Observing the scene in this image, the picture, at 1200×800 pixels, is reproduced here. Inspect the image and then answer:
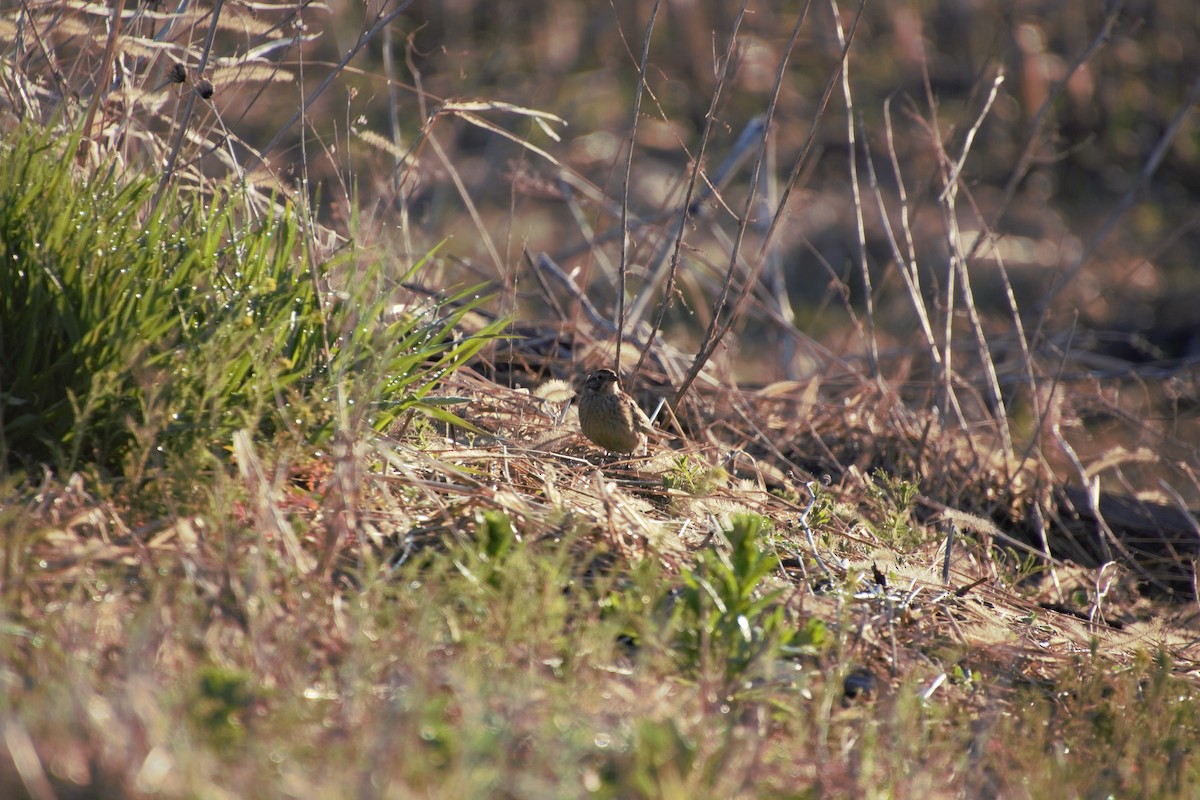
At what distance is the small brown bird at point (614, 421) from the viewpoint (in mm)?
4688

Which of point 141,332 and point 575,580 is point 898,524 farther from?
point 141,332

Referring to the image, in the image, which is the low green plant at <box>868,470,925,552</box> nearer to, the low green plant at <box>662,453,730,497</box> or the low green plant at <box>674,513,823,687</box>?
the low green plant at <box>662,453,730,497</box>

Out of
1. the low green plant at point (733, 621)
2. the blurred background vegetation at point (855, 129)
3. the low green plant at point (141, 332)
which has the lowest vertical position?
the blurred background vegetation at point (855, 129)

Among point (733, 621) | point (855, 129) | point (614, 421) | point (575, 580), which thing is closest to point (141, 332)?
point (575, 580)

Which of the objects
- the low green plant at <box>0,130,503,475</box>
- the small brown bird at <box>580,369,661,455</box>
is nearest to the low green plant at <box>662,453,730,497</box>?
the small brown bird at <box>580,369,661,455</box>

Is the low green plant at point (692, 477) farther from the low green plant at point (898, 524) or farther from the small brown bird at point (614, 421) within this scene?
the low green plant at point (898, 524)

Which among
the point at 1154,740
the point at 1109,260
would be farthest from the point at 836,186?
the point at 1154,740

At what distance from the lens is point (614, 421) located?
15.4ft

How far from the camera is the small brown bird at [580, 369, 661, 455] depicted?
4.69m

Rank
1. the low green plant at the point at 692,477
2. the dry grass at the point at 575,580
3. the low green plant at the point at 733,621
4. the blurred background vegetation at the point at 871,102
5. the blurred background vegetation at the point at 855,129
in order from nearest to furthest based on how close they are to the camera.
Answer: the dry grass at the point at 575,580 → the low green plant at the point at 733,621 → the low green plant at the point at 692,477 → the blurred background vegetation at the point at 855,129 → the blurred background vegetation at the point at 871,102

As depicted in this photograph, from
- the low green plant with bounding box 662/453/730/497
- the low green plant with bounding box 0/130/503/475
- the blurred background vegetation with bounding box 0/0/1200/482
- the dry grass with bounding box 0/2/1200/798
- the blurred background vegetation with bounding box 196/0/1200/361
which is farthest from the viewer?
the blurred background vegetation with bounding box 196/0/1200/361

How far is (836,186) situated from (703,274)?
832 cm

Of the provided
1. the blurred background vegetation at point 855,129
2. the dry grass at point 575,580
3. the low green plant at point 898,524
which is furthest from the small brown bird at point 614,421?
the blurred background vegetation at point 855,129

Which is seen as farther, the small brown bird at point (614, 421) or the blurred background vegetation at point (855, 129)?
the blurred background vegetation at point (855, 129)
